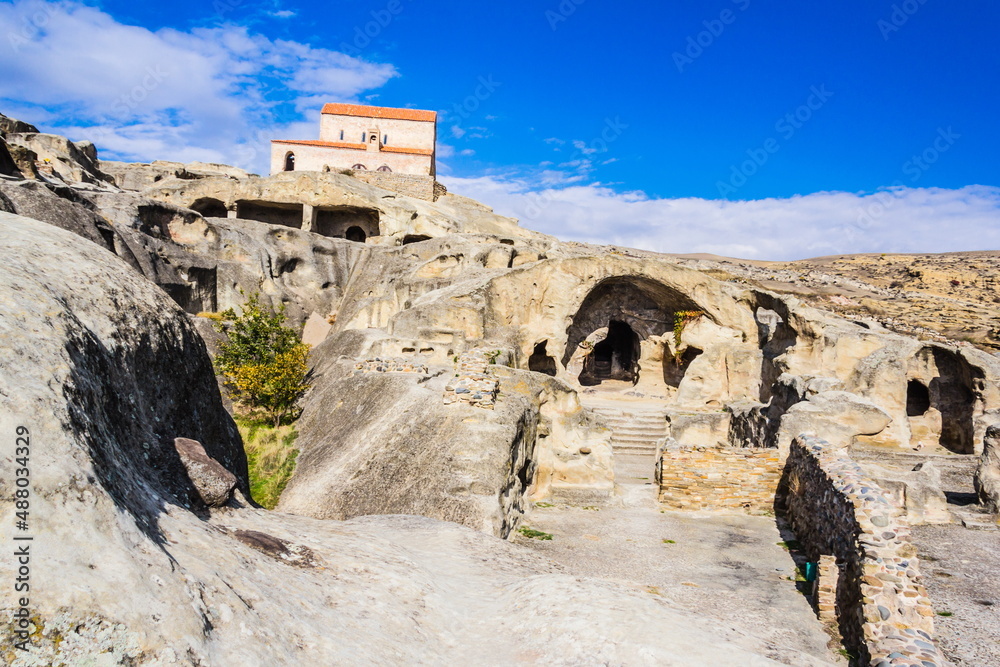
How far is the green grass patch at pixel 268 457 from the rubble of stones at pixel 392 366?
209cm

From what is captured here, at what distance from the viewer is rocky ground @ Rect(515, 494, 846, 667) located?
564 cm

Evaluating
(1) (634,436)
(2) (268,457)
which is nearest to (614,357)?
(1) (634,436)

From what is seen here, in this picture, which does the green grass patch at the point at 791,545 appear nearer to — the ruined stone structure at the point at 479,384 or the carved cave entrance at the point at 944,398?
the ruined stone structure at the point at 479,384

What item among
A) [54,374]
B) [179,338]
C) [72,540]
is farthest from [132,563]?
[179,338]

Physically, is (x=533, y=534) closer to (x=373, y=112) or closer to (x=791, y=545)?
(x=791, y=545)

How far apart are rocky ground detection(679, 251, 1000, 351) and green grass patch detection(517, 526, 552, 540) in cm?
1702

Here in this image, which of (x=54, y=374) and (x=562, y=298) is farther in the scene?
(x=562, y=298)

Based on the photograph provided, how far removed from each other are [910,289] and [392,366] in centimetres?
3803

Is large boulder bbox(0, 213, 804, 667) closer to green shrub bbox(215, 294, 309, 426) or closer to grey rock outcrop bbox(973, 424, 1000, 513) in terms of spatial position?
grey rock outcrop bbox(973, 424, 1000, 513)

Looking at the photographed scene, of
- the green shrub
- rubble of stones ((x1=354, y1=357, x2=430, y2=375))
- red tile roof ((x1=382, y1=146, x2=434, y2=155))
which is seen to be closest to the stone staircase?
rubble of stones ((x1=354, y1=357, x2=430, y2=375))

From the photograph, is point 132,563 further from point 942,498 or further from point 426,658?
point 942,498

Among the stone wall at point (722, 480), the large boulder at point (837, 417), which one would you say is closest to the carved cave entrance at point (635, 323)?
the large boulder at point (837, 417)

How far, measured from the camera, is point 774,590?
6.90m

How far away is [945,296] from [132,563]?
141ft
